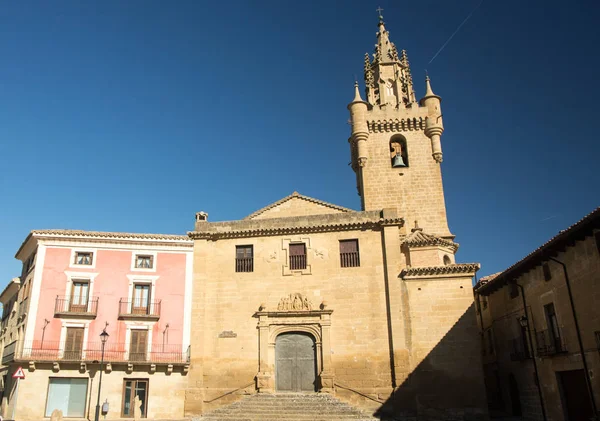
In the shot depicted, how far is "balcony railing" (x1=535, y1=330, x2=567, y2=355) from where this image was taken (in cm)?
1828

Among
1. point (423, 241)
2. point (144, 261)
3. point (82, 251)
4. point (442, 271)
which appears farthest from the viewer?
point (144, 261)

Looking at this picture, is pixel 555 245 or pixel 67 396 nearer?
pixel 555 245

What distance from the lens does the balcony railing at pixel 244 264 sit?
25453 mm

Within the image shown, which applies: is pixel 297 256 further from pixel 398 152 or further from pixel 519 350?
pixel 398 152

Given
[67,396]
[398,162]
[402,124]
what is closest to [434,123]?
[402,124]

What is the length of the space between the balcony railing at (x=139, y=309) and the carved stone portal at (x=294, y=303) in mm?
6253

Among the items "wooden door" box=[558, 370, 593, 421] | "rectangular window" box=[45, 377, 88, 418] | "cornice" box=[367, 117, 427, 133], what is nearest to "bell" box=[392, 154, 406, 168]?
"cornice" box=[367, 117, 427, 133]

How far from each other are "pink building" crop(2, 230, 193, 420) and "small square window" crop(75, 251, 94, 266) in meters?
0.05

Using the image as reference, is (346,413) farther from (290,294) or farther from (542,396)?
(542,396)

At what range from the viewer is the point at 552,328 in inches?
754

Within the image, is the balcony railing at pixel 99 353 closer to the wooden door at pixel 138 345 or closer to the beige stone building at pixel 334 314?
the wooden door at pixel 138 345

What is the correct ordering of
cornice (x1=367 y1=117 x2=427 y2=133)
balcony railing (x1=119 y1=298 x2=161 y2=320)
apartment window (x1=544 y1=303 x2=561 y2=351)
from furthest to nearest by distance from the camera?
cornice (x1=367 y1=117 x2=427 y2=133)
balcony railing (x1=119 y1=298 x2=161 y2=320)
apartment window (x1=544 y1=303 x2=561 y2=351)

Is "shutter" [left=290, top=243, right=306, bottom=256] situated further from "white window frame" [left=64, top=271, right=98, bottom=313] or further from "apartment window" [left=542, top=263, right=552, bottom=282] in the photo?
"apartment window" [left=542, top=263, right=552, bottom=282]

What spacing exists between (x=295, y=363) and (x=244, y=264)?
17.7 ft
